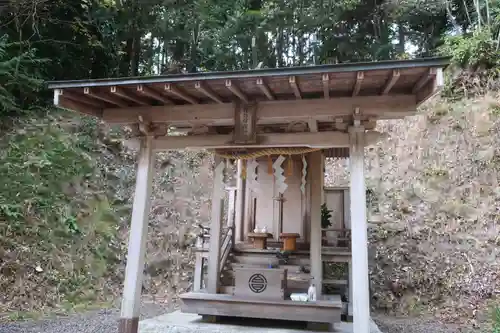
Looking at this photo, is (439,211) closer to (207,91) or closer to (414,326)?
(414,326)

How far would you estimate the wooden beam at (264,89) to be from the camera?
3.98 metres

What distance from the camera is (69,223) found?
28.6 ft

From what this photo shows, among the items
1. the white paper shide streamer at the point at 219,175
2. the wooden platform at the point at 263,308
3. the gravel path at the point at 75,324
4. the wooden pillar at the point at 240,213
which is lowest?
the gravel path at the point at 75,324

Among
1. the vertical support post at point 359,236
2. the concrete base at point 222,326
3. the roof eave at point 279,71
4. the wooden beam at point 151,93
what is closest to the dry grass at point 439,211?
the concrete base at point 222,326

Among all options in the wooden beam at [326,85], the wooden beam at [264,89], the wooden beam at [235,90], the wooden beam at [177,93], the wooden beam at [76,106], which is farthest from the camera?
the wooden beam at [76,106]

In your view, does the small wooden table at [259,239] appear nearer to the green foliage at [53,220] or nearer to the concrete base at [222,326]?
the concrete base at [222,326]

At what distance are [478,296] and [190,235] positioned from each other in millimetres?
6681

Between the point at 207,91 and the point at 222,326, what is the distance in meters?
3.25

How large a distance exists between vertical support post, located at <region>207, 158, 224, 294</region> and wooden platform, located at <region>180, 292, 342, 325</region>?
0.27m

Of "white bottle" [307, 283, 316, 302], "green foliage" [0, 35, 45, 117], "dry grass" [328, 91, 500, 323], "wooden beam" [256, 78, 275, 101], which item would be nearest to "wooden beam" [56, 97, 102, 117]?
"wooden beam" [256, 78, 275, 101]

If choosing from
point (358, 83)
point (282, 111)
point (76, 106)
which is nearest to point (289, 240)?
point (282, 111)

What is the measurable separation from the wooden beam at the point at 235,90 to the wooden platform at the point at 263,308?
2739 millimetres

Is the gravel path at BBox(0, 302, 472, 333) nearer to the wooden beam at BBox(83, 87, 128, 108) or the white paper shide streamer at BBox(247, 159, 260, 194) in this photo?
the white paper shide streamer at BBox(247, 159, 260, 194)

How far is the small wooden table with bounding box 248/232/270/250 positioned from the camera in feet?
20.4
